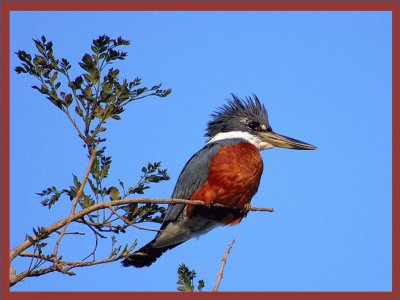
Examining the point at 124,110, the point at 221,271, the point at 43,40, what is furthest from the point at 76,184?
the point at 221,271

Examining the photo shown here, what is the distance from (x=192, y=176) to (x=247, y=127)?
904 millimetres

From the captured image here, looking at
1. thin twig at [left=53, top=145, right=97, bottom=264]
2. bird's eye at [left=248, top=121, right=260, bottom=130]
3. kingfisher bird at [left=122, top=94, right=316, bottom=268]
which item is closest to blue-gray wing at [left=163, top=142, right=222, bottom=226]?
kingfisher bird at [left=122, top=94, right=316, bottom=268]

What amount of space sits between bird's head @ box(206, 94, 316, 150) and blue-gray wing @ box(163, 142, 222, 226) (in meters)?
0.39

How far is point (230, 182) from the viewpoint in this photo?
5629 millimetres

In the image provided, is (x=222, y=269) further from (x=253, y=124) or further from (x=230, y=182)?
(x=253, y=124)

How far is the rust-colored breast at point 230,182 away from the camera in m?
5.62

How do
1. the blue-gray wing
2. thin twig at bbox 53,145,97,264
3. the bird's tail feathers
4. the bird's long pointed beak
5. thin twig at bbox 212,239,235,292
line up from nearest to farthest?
thin twig at bbox 212,239,235,292
thin twig at bbox 53,145,97,264
the bird's tail feathers
the blue-gray wing
the bird's long pointed beak

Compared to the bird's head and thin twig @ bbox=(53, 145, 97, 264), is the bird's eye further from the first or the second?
thin twig @ bbox=(53, 145, 97, 264)

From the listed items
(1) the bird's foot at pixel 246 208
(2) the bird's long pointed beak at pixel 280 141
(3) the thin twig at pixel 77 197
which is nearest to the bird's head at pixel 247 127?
(2) the bird's long pointed beak at pixel 280 141

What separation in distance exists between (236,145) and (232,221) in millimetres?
709

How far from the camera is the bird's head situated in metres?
6.28

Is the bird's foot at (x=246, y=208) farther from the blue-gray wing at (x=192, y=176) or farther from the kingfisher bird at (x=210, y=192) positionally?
the blue-gray wing at (x=192, y=176)

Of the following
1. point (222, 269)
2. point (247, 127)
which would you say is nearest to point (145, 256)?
point (247, 127)

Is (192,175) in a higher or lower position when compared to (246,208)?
higher
